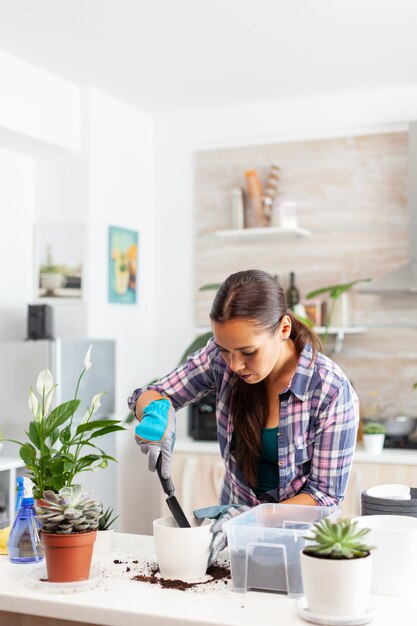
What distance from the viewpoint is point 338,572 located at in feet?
5.28

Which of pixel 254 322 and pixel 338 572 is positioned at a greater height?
pixel 254 322

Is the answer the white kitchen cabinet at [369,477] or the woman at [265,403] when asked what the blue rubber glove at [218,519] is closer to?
the woman at [265,403]

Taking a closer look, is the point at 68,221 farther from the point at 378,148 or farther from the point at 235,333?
the point at 235,333

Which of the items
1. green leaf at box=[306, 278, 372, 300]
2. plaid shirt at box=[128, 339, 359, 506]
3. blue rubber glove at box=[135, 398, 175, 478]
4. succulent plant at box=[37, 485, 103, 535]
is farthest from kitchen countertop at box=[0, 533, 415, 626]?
green leaf at box=[306, 278, 372, 300]

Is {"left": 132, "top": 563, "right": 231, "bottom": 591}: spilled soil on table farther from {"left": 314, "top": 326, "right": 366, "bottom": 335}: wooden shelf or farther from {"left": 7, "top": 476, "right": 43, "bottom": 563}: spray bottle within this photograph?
{"left": 314, "top": 326, "right": 366, "bottom": 335}: wooden shelf

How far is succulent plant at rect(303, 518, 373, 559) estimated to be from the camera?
5.36 ft

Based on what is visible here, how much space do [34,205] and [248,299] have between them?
3.18 m

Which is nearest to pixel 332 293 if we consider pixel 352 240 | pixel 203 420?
pixel 352 240

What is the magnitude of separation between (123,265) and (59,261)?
1.30 feet

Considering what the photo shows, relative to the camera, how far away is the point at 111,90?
4879 mm

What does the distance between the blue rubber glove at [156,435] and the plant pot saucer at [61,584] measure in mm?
304

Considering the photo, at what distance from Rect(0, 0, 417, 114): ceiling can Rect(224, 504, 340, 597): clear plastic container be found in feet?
8.18

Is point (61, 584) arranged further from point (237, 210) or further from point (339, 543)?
point (237, 210)

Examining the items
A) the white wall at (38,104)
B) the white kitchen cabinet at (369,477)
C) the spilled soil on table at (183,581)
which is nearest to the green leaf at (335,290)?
the white kitchen cabinet at (369,477)
